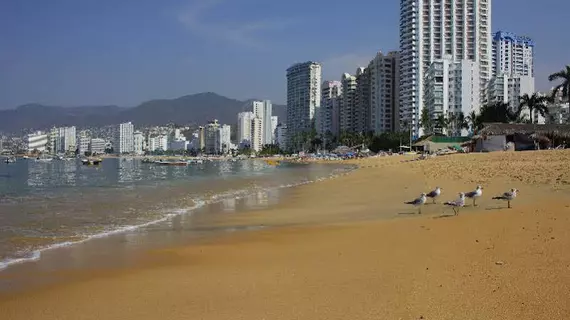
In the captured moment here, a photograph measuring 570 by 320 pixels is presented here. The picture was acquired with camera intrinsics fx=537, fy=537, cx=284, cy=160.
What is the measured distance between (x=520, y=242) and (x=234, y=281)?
4567 millimetres

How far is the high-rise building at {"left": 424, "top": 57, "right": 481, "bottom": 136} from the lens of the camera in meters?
120

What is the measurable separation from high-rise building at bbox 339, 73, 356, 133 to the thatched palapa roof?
11735cm

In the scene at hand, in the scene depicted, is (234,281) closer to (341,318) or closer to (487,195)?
(341,318)

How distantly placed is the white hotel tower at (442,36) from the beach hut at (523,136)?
245ft

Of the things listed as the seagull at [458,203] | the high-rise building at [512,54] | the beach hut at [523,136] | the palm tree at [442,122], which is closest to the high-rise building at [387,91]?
the high-rise building at [512,54]

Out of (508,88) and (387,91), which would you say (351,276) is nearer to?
(508,88)

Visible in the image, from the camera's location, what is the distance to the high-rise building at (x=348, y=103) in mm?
175250

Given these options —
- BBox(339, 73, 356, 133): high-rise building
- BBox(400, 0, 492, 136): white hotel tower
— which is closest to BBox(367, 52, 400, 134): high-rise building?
BBox(400, 0, 492, 136): white hotel tower

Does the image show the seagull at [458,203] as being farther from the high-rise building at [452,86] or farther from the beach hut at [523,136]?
the high-rise building at [452,86]

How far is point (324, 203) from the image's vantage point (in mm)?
20891

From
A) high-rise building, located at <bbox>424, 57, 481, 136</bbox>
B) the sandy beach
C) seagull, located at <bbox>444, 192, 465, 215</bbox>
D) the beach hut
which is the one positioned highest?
high-rise building, located at <bbox>424, 57, 481, 136</bbox>

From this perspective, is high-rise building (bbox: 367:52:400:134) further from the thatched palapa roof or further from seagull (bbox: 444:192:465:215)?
seagull (bbox: 444:192:465:215)

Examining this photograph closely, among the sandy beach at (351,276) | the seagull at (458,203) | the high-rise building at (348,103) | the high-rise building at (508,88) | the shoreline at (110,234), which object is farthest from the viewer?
the high-rise building at (348,103)

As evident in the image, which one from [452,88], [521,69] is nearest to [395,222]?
[452,88]
